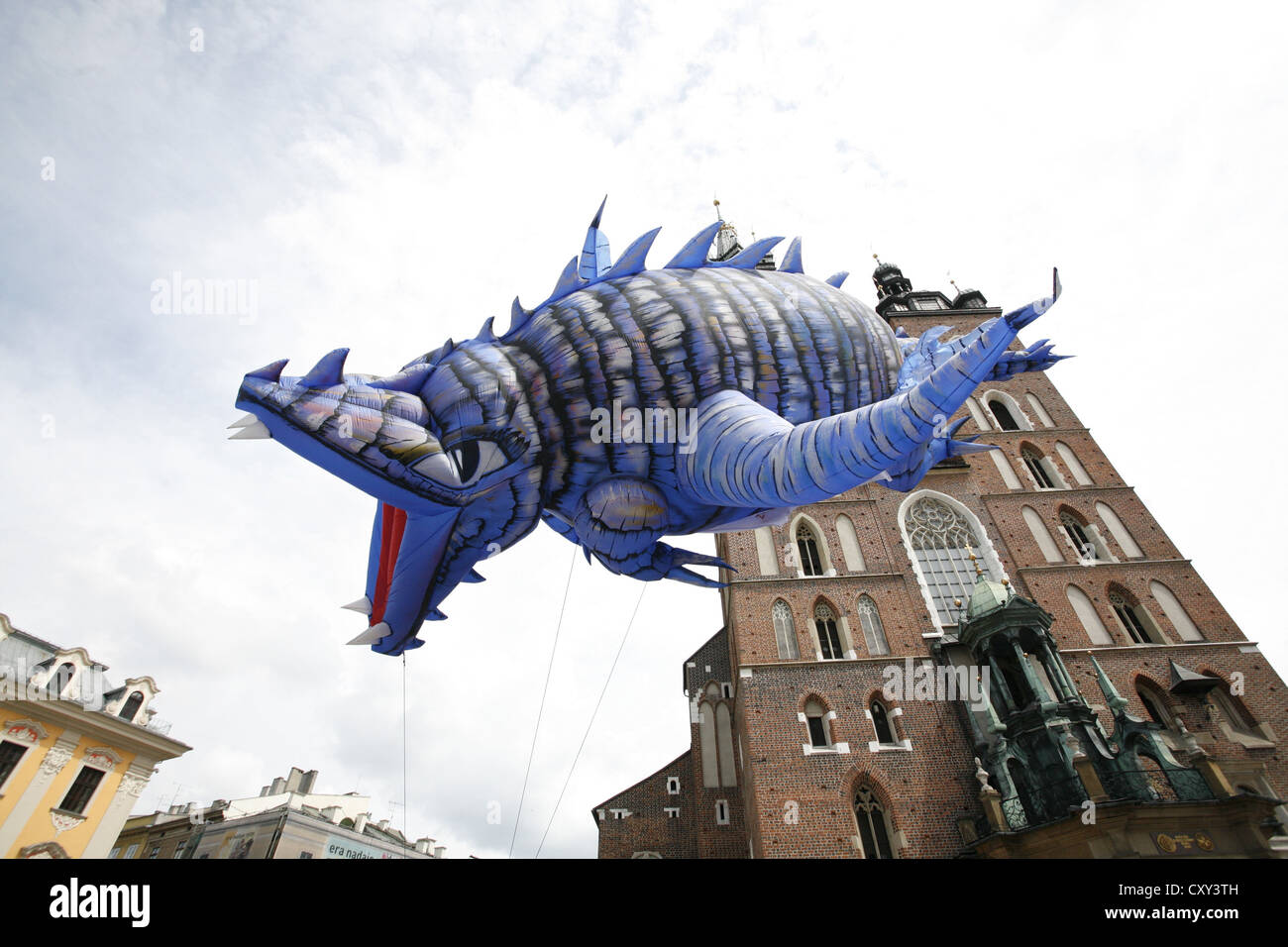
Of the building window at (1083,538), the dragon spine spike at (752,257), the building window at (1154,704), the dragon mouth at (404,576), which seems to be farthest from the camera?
the building window at (1083,538)

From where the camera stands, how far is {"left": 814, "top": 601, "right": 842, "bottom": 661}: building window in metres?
16.8

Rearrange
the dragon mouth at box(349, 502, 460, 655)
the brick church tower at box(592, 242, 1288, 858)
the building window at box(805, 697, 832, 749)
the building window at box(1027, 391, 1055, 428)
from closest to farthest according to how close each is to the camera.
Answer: the dragon mouth at box(349, 502, 460, 655) < the brick church tower at box(592, 242, 1288, 858) < the building window at box(805, 697, 832, 749) < the building window at box(1027, 391, 1055, 428)

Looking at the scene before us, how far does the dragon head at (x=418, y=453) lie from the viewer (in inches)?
129

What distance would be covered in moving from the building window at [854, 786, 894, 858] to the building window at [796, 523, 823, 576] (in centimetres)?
601

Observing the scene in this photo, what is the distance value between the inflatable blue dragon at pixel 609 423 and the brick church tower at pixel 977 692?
11536mm

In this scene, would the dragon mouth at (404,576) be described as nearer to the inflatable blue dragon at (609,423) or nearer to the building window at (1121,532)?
the inflatable blue dragon at (609,423)

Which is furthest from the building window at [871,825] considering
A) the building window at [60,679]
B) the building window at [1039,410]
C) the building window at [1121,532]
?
the building window at [60,679]

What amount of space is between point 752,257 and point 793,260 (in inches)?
21.7

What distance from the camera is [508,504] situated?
387 cm

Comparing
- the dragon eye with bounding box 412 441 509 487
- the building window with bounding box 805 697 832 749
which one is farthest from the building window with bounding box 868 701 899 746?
the dragon eye with bounding box 412 441 509 487

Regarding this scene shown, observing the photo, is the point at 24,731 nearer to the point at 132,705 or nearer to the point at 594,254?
the point at 132,705

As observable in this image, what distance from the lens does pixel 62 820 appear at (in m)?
13.0

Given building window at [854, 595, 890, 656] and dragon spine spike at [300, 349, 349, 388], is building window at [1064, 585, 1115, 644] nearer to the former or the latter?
building window at [854, 595, 890, 656]
